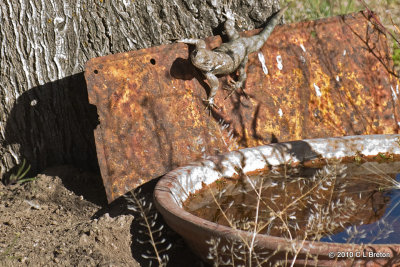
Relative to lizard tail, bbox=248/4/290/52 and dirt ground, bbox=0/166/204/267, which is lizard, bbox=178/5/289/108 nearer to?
lizard tail, bbox=248/4/290/52

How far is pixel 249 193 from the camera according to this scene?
323 cm

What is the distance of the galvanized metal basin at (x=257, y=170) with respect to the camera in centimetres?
231

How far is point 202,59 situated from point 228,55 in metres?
0.23

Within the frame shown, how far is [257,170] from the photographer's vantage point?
3393mm

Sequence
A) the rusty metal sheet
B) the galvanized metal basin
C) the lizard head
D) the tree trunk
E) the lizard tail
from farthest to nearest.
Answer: the lizard tail
the tree trunk
the lizard head
the rusty metal sheet
the galvanized metal basin

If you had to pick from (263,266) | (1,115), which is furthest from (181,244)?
(1,115)

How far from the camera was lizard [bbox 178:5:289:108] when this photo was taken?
3.64 m

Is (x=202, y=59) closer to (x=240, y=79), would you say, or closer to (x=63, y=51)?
(x=240, y=79)

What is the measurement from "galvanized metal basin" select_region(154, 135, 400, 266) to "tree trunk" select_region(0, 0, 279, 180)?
3.53ft

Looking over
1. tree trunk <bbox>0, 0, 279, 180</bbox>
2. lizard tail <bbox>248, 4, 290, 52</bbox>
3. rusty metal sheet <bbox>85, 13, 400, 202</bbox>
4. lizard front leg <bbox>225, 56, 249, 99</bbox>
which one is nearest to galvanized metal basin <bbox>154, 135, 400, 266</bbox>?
rusty metal sheet <bbox>85, 13, 400, 202</bbox>

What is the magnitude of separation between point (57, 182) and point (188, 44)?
4.15 ft

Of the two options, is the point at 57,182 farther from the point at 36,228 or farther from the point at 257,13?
the point at 257,13

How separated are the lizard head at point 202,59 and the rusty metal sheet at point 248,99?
0.35 feet

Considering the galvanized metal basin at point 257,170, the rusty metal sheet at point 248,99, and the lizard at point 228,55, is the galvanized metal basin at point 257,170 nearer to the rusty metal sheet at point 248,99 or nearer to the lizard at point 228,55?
the rusty metal sheet at point 248,99
